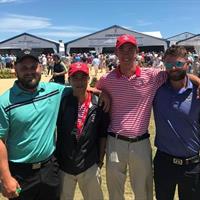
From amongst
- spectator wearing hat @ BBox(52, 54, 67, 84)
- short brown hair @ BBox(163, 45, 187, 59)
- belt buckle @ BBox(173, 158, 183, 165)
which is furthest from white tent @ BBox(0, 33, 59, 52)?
belt buckle @ BBox(173, 158, 183, 165)

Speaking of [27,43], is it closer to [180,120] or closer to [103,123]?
[103,123]

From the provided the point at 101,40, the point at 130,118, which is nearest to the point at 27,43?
the point at 101,40

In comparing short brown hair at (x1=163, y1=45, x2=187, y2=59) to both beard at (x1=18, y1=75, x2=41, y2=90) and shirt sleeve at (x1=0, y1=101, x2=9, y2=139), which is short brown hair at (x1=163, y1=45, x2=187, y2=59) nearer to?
beard at (x1=18, y1=75, x2=41, y2=90)

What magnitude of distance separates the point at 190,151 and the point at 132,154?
0.67m

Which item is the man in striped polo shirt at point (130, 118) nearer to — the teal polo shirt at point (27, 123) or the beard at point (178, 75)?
the beard at point (178, 75)

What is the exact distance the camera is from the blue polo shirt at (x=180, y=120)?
169 inches

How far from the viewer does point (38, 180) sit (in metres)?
4.25

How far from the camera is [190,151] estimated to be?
437 cm

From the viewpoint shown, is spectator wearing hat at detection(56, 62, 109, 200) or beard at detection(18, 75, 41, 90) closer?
beard at detection(18, 75, 41, 90)

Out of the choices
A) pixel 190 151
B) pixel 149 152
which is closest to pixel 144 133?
pixel 149 152

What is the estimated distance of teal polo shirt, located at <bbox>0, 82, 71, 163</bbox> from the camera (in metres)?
4.01

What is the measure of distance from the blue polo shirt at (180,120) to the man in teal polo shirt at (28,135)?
44.1 inches

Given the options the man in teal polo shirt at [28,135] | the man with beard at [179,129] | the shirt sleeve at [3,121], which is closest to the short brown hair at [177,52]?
the man with beard at [179,129]

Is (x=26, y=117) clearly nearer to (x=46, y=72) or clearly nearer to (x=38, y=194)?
(x=38, y=194)
